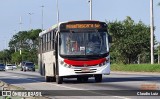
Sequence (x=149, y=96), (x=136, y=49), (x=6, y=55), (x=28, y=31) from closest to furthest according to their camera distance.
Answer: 1. (x=149, y=96)
2. (x=136, y=49)
3. (x=28, y=31)
4. (x=6, y=55)

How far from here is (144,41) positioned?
7538cm

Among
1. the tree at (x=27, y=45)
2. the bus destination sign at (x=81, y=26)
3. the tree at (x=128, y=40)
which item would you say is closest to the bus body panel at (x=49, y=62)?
the bus destination sign at (x=81, y=26)

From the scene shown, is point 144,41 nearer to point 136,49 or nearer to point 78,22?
point 136,49

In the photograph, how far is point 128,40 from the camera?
7500cm

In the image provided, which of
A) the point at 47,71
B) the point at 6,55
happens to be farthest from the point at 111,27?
the point at 6,55

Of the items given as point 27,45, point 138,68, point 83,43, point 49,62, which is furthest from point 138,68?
point 27,45

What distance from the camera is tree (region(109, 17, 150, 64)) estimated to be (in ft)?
246

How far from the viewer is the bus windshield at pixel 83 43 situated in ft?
94.7

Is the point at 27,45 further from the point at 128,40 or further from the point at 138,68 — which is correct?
the point at 138,68

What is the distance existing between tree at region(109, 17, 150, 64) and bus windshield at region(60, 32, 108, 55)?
45.9m

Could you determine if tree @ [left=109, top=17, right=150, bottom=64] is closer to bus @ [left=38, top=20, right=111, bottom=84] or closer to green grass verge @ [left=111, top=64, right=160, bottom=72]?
green grass verge @ [left=111, top=64, right=160, bottom=72]

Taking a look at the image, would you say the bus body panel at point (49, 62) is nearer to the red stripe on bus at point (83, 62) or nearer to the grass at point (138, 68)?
the red stripe on bus at point (83, 62)

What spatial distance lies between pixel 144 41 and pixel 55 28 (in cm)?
4623

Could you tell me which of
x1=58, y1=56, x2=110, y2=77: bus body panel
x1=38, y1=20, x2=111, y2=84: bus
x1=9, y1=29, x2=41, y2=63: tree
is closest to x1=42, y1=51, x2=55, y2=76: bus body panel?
x1=38, y1=20, x2=111, y2=84: bus
